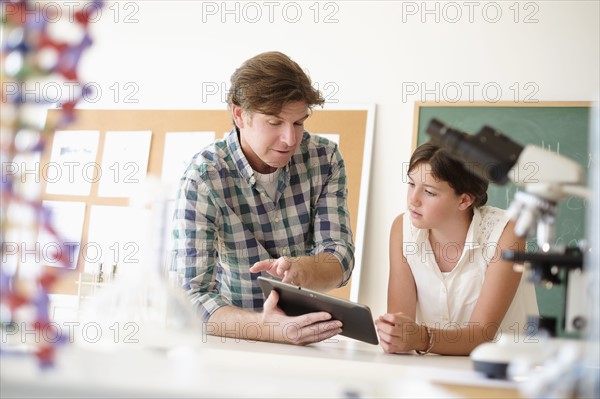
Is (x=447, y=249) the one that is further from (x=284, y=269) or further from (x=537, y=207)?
(x=537, y=207)

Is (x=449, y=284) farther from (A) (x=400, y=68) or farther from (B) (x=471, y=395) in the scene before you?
(A) (x=400, y=68)

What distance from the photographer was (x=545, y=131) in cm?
357

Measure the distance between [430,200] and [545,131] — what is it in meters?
1.51

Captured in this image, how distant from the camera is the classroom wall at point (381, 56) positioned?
3.65 metres

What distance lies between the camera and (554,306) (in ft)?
11.4

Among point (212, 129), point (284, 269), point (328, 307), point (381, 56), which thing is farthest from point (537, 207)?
point (212, 129)

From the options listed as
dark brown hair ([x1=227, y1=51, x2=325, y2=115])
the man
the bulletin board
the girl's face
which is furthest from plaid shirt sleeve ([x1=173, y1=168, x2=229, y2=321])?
the bulletin board

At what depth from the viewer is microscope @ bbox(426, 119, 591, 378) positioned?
42.8 inches

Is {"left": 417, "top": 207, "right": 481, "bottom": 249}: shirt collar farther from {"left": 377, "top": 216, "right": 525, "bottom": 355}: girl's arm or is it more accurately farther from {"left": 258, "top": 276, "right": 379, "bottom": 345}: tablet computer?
{"left": 258, "top": 276, "right": 379, "bottom": 345}: tablet computer

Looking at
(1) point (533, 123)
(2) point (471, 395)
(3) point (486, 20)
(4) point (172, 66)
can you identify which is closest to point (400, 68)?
(3) point (486, 20)

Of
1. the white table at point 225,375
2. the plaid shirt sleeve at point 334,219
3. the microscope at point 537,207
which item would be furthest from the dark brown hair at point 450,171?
the microscope at point 537,207

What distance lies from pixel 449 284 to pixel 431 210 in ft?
0.78

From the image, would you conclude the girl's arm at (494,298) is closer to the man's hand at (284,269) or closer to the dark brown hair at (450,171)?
the dark brown hair at (450,171)

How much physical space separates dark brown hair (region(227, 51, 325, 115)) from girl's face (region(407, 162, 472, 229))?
41 cm
